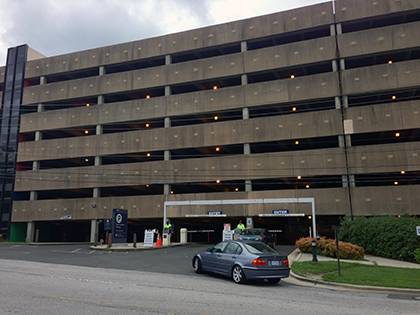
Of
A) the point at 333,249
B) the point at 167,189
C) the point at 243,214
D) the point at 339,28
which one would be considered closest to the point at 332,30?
the point at 339,28

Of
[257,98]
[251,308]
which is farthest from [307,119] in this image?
[251,308]

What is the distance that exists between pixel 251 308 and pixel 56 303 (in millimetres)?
4213

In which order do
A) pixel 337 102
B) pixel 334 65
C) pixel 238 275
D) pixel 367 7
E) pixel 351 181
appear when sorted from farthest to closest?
pixel 367 7 → pixel 334 65 → pixel 337 102 → pixel 351 181 → pixel 238 275

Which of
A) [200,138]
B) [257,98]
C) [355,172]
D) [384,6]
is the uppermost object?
[384,6]

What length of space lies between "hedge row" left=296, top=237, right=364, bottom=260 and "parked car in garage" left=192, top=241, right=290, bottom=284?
780cm

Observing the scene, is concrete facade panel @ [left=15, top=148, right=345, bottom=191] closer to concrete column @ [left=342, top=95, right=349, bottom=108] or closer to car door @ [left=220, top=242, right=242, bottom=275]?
concrete column @ [left=342, top=95, right=349, bottom=108]

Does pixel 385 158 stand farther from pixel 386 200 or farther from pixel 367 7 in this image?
pixel 367 7

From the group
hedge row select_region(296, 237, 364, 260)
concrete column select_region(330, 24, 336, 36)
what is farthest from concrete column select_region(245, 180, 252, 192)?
concrete column select_region(330, 24, 336, 36)

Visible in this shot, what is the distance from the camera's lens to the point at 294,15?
131 feet

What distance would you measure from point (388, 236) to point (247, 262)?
11.8 metres

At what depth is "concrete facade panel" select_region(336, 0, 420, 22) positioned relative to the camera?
1435 inches

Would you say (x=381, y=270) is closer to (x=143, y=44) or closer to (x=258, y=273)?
(x=258, y=273)

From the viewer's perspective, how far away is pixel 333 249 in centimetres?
2031

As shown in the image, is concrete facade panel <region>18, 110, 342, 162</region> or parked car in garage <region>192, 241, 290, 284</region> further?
concrete facade panel <region>18, 110, 342, 162</region>
